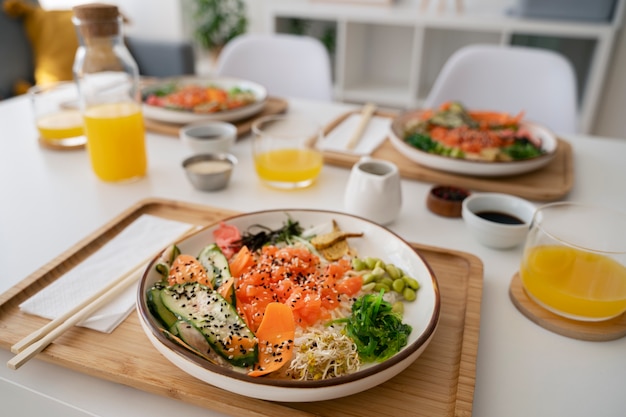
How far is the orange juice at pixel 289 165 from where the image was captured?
1432 mm

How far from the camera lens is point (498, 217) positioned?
1.25 metres

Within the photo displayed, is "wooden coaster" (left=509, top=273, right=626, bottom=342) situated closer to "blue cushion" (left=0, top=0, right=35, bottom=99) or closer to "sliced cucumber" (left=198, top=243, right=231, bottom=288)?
"sliced cucumber" (left=198, top=243, right=231, bottom=288)

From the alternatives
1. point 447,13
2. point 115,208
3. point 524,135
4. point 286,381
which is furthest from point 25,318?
point 447,13

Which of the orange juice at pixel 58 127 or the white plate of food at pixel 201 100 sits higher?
the white plate of food at pixel 201 100

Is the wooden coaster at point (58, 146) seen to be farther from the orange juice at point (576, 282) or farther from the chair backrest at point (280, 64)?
the orange juice at point (576, 282)

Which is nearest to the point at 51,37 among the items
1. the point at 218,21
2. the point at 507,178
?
the point at 218,21

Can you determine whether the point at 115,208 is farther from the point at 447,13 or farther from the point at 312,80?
the point at 447,13

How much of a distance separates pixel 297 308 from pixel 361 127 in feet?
3.51

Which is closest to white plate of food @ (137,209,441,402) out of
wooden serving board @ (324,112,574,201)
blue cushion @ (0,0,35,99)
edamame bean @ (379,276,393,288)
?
edamame bean @ (379,276,393,288)

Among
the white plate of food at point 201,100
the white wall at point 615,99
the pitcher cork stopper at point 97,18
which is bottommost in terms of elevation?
the white wall at point 615,99

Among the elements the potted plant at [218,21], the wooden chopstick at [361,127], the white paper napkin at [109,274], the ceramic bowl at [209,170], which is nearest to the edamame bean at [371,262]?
the white paper napkin at [109,274]

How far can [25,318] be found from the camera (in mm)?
923

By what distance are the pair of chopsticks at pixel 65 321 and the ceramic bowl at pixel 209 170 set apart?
408mm

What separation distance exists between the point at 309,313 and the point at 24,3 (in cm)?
400
